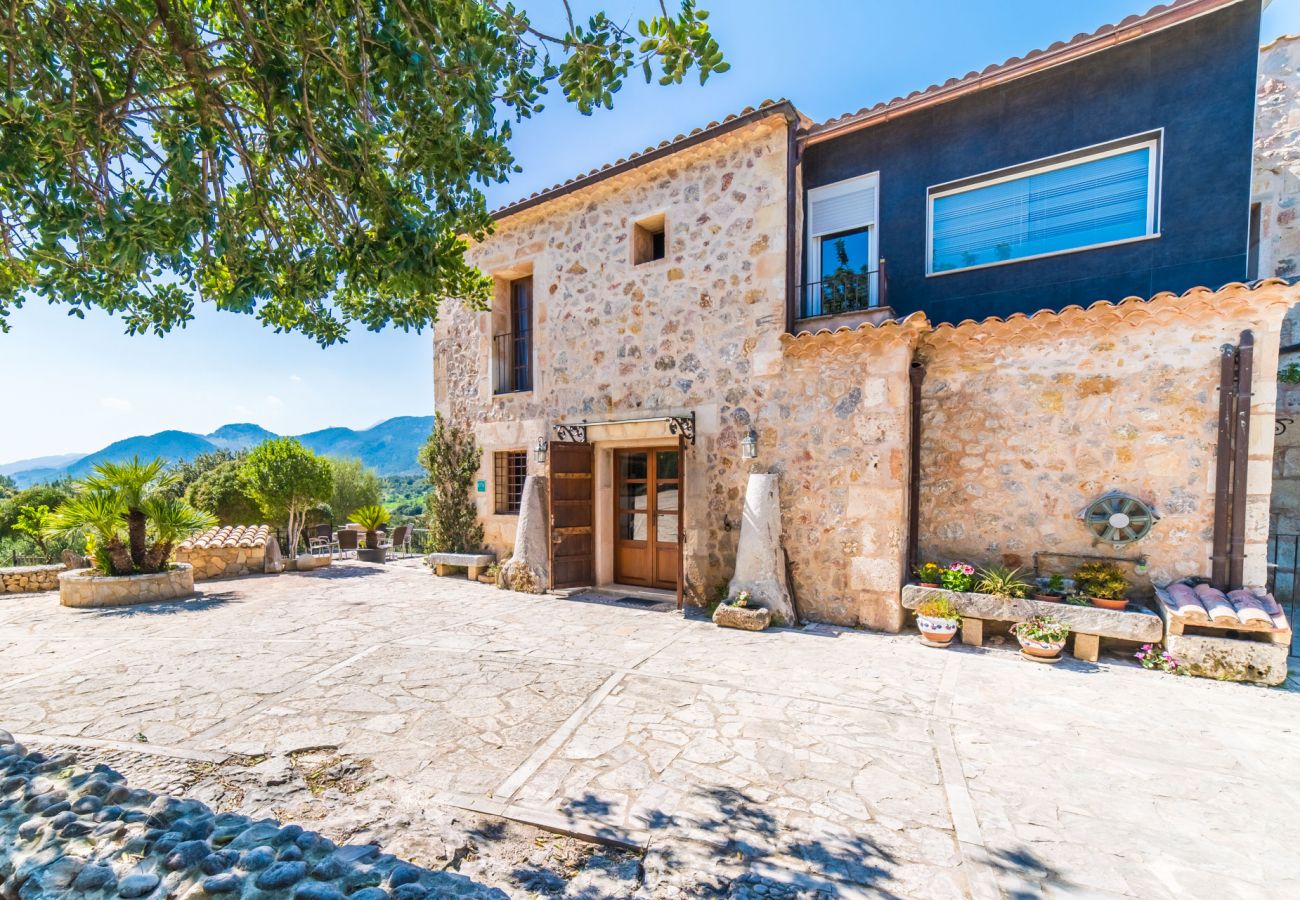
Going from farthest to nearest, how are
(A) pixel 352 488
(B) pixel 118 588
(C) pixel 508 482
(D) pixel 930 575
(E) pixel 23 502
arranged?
(A) pixel 352 488 → (E) pixel 23 502 → (C) pixel 508 482 → (B) pixel 118 588 → (D) pixel 930 575

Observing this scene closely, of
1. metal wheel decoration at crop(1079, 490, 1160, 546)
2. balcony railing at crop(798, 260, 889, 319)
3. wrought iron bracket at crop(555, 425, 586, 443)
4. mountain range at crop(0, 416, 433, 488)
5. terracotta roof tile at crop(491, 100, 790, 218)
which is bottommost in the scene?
mountain range at crop(0, 416, 433, 488)

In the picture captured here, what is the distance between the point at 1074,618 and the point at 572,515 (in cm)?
641

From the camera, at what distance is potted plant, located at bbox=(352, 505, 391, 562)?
1352 cm

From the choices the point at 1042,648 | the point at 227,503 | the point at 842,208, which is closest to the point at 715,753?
the point at 1042,648

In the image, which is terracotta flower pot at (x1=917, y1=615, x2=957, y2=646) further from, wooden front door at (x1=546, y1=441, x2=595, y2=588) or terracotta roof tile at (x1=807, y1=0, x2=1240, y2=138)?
terracotta roof tile at (x1=807, y1=0, x2=1240, y2=138)

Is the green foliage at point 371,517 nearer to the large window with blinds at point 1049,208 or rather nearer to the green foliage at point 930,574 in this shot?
the green foliage at point 930,574

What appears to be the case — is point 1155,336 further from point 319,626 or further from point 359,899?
point 319,626

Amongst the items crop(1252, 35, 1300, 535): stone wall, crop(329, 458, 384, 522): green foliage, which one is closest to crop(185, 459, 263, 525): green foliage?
crop(329, 458, 384, 522): green foliage

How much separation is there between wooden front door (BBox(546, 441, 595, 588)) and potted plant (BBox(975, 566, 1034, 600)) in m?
5.50

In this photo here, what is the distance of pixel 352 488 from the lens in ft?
79.6

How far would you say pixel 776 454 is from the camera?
7367 mm

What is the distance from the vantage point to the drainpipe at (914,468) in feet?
22.5

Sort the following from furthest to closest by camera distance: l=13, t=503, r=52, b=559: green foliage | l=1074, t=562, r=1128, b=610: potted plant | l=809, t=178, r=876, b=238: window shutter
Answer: l=13, t=503, r=52, b=559: green foliage → l=809, t=178, r=876, b=238: window shutter → l=1074, t=562, r=1128, b=610: potted plant

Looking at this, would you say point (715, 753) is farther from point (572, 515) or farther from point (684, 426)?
point (572, 515)
